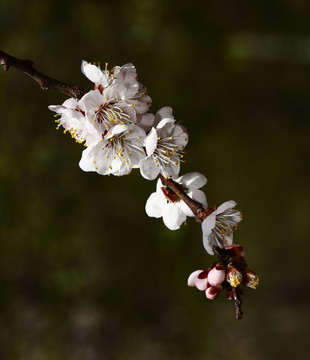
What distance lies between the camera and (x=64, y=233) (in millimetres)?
→ 3123

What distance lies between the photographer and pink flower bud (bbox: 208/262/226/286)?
0.75m

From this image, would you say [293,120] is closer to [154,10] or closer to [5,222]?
[154,10]

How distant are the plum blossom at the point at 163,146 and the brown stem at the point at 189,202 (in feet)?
0.06

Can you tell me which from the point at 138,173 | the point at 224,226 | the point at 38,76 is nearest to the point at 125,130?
the point at 38,76

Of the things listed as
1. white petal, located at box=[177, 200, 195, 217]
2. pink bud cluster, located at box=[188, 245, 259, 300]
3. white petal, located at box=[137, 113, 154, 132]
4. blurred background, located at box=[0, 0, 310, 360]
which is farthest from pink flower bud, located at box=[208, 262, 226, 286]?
blurred background, located at box=[0, 0, 310, 360]

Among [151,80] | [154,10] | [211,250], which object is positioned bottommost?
[211,250]

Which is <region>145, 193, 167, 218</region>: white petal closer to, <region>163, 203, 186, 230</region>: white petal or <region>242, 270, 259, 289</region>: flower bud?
<region>163, 203, 186, 230</region>: white petal

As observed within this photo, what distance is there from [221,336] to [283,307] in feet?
2.46

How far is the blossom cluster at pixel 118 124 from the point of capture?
0.77 meters

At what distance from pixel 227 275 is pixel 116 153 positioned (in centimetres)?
29

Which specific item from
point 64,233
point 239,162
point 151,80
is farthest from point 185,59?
point 64,233

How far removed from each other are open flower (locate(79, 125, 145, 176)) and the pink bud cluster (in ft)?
0.74

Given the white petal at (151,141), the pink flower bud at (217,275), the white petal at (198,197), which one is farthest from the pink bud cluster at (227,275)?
the white petal at (151,141)

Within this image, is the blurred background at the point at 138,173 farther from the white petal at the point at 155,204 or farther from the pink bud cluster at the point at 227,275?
the pink bud cluster at the point at 227,275
